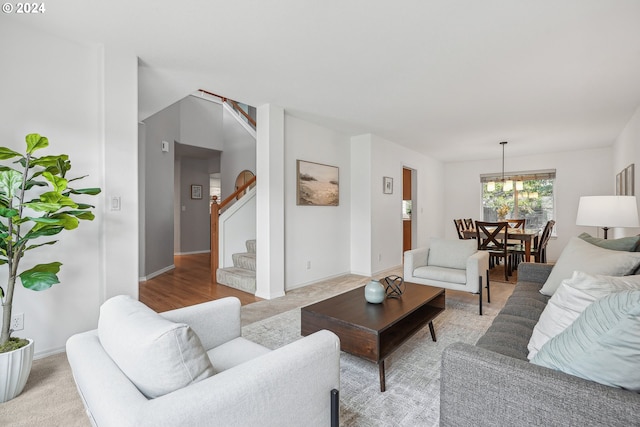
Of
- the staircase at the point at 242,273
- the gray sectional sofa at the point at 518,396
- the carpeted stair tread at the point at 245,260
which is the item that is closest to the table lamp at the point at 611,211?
the gray sectional sofa at the point at 518,396

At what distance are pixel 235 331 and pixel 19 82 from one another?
7.86 ft

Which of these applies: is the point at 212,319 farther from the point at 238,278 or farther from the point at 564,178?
the point at 564,178

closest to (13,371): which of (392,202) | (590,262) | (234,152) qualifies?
(590,262)

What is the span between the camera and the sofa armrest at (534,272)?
254 centimetres

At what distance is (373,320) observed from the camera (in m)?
1.95

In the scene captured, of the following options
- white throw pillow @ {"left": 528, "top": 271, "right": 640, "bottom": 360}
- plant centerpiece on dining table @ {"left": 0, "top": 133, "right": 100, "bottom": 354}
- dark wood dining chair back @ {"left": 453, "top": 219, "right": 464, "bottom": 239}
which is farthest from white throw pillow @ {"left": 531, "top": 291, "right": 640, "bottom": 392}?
dark wood dining chair back @ {"left": 453, "top": 219, "right": 464, "bottom": 239}

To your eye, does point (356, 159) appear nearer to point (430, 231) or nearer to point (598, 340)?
point (430, 231)

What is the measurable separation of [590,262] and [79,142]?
3.77 m

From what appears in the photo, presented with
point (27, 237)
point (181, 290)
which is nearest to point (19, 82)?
point (27, 237)

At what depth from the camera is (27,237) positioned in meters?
1.80

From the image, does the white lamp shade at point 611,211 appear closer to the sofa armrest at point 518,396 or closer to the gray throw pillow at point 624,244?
the gray throw pillow at point 624,244

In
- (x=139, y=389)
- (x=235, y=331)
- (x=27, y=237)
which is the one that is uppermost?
(x=27, y=237)

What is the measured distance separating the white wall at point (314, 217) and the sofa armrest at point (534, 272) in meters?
2.64

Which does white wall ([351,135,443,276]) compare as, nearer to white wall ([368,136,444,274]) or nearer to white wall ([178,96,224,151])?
white wall ([368,136,444,274])
